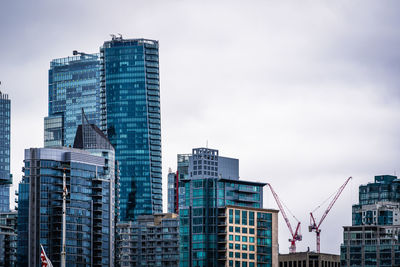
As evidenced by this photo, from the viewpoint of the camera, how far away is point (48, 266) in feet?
623
